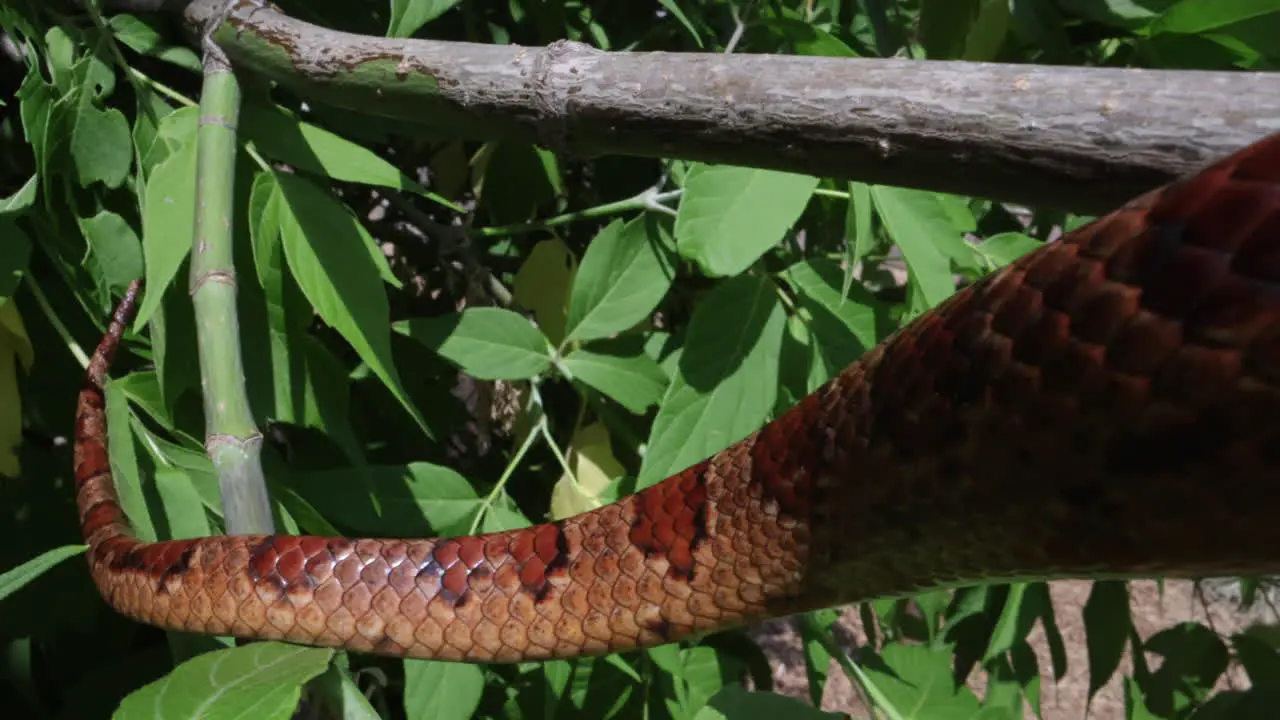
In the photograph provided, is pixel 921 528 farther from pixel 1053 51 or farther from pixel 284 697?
pixel 1053 51

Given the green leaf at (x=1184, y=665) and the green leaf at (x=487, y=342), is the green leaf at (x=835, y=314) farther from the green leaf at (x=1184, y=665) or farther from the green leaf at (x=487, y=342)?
the green leaf at (x=1184, y=665)

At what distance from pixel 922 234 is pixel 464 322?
0.53 meters

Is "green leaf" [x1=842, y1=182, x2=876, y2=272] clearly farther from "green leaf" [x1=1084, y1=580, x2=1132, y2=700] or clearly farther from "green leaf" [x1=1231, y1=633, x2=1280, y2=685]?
"green leaf" [x1=1231, y1=633, x2=1280, y2=685]

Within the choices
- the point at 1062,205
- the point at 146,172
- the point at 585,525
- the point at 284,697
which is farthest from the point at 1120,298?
the point at 146,172

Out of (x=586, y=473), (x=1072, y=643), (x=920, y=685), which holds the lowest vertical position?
(x=1072, y=643)

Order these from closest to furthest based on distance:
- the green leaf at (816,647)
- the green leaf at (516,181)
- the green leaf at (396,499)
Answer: the green leaf at (396,499)
the green leaf at (816,647)
the green leaf at (516,181)

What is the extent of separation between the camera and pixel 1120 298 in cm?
50

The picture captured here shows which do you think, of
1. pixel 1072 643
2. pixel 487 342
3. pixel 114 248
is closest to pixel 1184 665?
pixel 487 342

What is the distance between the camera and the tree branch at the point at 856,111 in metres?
0.47

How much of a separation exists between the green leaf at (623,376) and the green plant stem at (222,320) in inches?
18.6

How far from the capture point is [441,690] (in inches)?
43.8

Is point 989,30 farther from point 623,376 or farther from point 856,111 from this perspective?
point 856,111

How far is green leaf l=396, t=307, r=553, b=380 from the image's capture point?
1.15m

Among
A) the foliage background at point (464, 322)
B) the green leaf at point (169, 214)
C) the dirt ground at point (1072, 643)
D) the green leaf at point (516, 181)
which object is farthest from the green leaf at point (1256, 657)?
the dirt ground at point (1072, 643)
